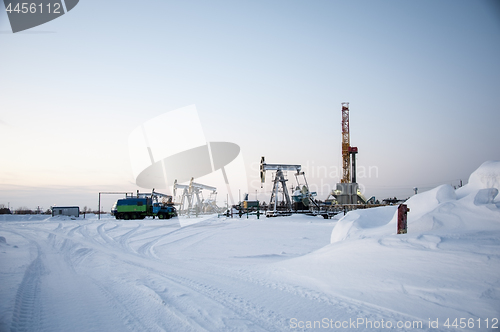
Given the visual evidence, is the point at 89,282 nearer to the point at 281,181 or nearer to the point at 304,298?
the point at 304,298

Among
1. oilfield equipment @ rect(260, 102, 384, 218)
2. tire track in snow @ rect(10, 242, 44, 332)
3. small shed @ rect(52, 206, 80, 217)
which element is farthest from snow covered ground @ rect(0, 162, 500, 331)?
→ small shed @ rect(52, 206, 80, 217)

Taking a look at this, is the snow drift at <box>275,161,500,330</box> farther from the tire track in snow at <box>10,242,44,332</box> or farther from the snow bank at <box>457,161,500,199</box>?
the tire track in snow at <box>10,242,44,332</box>

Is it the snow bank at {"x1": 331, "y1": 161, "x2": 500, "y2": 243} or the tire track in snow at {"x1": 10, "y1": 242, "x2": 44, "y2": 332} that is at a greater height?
the snow bank at {"x1": 331, "y1": 161, "x2": 500, "y2": 243}

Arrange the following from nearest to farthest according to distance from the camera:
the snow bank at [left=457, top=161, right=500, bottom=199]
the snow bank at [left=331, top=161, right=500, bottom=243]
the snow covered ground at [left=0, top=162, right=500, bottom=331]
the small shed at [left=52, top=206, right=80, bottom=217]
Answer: the snow covered ground at [left=0, top=162, right=500, bottom=331] < the snow bank at [left=331, top=161, right=500, bottom=243] < the snow bank at [left=457, top=161, right=500, bottom=199] < the small shed at [left=52, top=206, right=80, bottom=217]

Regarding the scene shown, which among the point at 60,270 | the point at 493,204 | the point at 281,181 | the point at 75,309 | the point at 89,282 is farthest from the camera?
the point at 281,181

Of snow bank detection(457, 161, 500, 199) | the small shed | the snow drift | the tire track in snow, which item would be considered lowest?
the small shed

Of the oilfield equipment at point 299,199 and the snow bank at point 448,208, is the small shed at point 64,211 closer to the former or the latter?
the oilfield equipment at point 299,199

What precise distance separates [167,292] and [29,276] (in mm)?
3874

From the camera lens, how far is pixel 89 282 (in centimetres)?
646

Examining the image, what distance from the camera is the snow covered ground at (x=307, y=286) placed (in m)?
4.09

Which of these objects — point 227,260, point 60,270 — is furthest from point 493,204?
point 60,270

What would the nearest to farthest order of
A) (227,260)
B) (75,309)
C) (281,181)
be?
(75,309) < (227,260) < (281,181)

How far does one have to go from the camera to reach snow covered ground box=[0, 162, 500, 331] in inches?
161

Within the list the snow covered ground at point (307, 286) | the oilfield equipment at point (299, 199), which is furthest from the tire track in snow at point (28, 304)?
the oilfield equipment at point (299, 199)
